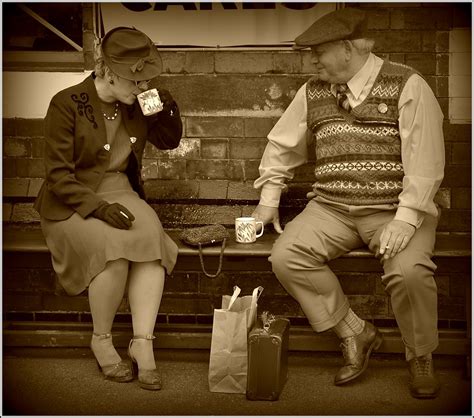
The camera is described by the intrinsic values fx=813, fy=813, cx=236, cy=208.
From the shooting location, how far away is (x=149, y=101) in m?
4.05

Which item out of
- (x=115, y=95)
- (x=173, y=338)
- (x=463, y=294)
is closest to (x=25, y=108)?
(x=115, y=95)

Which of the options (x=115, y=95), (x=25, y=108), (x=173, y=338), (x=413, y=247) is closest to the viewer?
(x=413, y=247)

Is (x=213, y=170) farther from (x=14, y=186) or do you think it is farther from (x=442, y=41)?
(x=442, y=41)

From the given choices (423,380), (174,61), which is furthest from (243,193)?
(423,380)

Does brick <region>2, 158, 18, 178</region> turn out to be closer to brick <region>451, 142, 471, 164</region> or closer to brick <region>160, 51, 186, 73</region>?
brick <region>160, 51, 186, 73</region>

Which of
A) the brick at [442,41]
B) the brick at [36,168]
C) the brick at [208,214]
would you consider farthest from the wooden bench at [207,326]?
the brick at [442,41]

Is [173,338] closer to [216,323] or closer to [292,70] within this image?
[216,323]

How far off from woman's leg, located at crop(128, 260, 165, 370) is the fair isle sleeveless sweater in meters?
1.03

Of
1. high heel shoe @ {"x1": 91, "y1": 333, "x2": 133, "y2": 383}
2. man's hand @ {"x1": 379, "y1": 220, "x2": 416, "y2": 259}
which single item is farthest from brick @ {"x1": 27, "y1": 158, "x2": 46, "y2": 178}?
man's hand @ {"x1": 379, "y1": 220, "x2": 416, "y2": 259}

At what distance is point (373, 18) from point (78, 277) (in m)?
2.18

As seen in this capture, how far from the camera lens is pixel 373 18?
181 inches

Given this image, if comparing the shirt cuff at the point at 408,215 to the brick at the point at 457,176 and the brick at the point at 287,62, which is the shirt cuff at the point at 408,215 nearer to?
the brick at the point at 457,176

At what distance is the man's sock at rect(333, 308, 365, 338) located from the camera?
4.04 metres

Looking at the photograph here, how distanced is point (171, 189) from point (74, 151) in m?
0.86
